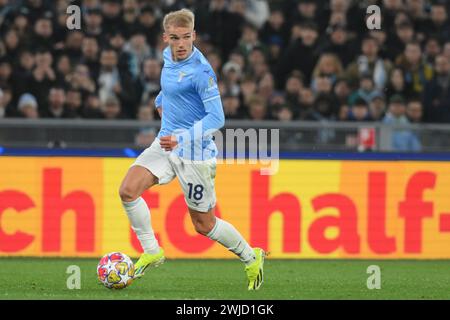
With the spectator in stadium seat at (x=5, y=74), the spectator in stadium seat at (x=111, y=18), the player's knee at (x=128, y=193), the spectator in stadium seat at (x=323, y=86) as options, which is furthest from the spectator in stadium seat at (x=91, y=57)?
the player's knee at (x=128, y=193)

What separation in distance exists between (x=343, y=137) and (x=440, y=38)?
3.86 m

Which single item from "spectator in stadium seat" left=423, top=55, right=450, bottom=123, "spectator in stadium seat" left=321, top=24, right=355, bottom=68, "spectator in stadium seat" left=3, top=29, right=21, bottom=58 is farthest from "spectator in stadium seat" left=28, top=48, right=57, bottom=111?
"spectator in stadium seat" left=423, top=55, right=450, bottom=123

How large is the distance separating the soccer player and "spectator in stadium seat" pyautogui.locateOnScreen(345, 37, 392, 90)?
20.5ft

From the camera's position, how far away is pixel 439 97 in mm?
15711

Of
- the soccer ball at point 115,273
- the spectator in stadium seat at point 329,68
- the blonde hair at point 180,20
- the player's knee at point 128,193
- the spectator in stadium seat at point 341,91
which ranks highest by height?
the blonde hair at point 180,20

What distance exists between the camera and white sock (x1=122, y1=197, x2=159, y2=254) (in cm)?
968

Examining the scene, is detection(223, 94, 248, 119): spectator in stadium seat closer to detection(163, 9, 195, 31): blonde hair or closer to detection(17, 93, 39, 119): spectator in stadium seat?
detection(17, 93, 39, 119): spectator in stadium seat

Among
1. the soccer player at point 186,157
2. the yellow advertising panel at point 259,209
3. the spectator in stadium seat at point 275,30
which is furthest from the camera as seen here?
the spectator in stadium seat at point 275,30

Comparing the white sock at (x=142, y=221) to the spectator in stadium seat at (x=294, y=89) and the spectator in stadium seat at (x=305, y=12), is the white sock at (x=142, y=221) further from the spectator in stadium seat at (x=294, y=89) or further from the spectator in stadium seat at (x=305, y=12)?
the spectator in stadium seat at (x=305, y=12)

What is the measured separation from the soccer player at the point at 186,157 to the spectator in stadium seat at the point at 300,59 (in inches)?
254

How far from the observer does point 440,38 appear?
1677 cm

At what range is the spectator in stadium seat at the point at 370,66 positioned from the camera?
15.7 metres
